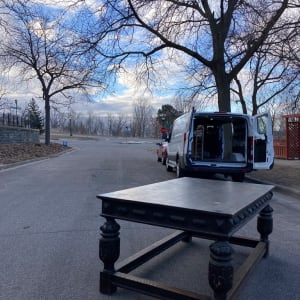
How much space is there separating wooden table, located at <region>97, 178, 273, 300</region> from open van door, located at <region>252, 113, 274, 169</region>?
20.6 feet

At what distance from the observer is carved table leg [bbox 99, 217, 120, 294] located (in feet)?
12.4

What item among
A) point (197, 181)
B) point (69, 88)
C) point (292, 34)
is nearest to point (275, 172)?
point (292, 34)

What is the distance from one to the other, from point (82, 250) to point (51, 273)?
2.86 feet

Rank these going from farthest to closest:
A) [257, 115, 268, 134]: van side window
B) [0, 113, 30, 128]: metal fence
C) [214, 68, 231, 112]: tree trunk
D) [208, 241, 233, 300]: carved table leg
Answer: [0, 113, 30, 128]: metal fence < [214, 68, 231, 112]: tree trunk < [257, 115, 268, 134]: van side window < [208, 241, 233, 300]: carved table leg

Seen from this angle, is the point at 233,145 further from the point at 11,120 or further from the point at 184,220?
the point at 11,120

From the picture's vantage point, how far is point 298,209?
27.4 ft

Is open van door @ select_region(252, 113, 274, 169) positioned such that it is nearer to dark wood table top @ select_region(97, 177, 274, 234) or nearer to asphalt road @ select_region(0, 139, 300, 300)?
asphalt road @ select_region(0, 139, 300, 300)

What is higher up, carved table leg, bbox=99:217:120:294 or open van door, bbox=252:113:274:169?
open van door, bbox=252:113:274:169

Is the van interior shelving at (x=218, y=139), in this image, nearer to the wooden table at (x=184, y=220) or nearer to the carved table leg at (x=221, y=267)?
the wooden table at (x=184, y=220)

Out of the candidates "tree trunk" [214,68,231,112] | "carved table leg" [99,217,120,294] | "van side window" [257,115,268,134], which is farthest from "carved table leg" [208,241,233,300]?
"tree trunk" [214,68,231,112]

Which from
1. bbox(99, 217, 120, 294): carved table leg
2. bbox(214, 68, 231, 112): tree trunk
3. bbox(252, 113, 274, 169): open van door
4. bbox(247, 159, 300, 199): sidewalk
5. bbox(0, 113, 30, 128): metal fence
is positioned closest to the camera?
bbox(99, 217, 120, 294): carved table leg

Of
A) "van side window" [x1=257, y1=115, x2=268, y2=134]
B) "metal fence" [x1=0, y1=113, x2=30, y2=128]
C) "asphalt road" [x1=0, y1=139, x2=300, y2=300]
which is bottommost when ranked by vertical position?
"asphalt road" [x1=0, y1=139, x2=300, y2=300]

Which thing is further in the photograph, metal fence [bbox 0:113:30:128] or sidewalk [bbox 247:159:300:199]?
metal fence [bbox 0:113:30:128]

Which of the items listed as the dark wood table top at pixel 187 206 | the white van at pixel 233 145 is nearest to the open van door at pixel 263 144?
the white van at pixel 233 145
